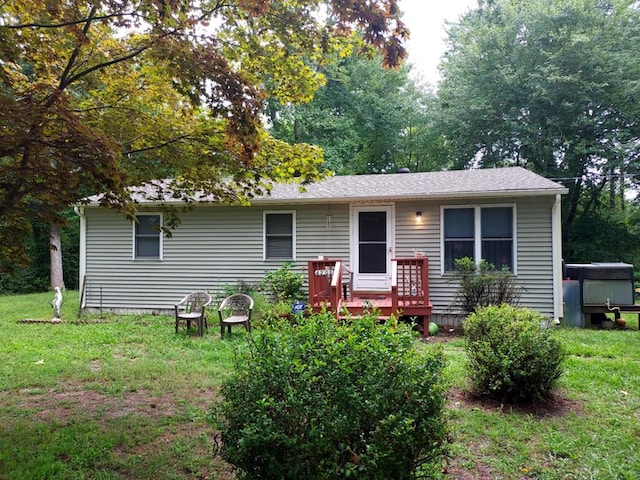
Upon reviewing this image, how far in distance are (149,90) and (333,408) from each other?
402 cm

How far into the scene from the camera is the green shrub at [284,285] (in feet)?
29.2

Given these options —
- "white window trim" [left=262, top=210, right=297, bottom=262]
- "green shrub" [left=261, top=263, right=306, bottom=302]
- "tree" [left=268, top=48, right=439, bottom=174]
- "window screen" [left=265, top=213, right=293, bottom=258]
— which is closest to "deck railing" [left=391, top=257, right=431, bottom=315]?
"green shrub" [left=261, top=263, right=306, bottom=302]

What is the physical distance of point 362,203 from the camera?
9.11m

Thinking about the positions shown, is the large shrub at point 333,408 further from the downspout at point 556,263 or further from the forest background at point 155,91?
the downspout at point 556,263

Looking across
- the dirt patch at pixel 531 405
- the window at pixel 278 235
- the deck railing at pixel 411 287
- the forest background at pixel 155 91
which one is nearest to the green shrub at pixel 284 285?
the window at pixel 278 235

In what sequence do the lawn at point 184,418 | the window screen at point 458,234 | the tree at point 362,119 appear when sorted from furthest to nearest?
the tree at point 362,119 → the window screen at point 458,234 → the lawn at point 184,418

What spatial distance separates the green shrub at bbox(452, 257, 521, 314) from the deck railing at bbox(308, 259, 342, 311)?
8.41ft

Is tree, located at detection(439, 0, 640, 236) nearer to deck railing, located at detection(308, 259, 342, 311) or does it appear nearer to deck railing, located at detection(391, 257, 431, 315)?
deck railing, located at detection(391, 257, 431, 315)

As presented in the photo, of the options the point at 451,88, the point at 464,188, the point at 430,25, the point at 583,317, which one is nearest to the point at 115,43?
the point at 464,188

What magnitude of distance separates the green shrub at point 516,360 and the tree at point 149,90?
2631 mm

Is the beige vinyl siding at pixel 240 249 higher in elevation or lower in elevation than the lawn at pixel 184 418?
higher

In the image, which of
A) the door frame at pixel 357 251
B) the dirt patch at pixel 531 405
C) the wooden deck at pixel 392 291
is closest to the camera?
the dirt patch at pixel 531 405

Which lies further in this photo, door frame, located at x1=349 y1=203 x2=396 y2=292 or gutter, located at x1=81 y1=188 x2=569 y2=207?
door frame, located at x1=349 y1=203 x2=396 y2=292

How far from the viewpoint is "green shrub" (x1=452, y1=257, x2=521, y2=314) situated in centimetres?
804
